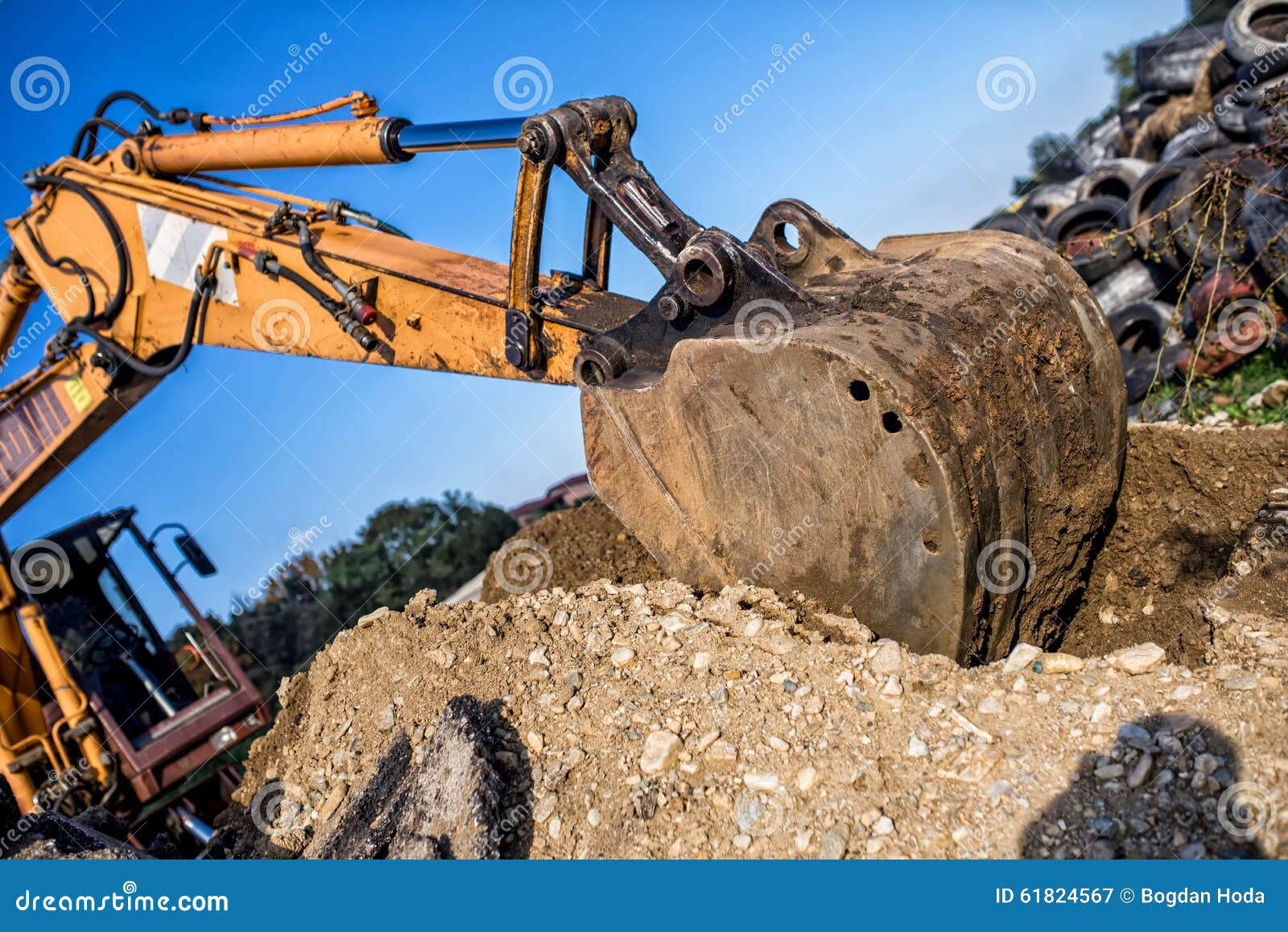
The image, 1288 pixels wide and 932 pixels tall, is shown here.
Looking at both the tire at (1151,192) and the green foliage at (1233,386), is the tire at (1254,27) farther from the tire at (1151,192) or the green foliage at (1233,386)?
the green foliage at (1233,386)

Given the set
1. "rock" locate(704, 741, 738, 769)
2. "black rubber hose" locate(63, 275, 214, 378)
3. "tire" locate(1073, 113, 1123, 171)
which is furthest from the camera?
"tire" locate(1073, 113, 1123, 171)

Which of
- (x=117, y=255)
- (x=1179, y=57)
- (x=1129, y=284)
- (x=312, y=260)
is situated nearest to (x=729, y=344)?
(x=312, y=260)

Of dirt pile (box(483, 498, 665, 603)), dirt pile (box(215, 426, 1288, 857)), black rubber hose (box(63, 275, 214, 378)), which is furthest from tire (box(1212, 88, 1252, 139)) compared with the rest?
black rubber hose (box(63, 275, 214, 378))

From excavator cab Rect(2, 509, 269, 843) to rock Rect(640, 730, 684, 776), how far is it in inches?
128

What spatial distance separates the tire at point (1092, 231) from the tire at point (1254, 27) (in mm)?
1404

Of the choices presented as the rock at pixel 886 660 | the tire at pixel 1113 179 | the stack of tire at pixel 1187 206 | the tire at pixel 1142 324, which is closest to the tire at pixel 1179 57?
the stack of tire at pixel 1187 206

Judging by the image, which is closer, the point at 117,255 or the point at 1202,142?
the point at 117,255

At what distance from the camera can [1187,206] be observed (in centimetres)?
654

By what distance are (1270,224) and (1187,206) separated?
946 millimetres

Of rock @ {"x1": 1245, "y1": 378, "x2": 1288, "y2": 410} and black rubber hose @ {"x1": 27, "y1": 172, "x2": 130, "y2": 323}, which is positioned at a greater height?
black rubber hose @ {"x1": 27, "y1": 172, "x2": 130, "y2": 323}

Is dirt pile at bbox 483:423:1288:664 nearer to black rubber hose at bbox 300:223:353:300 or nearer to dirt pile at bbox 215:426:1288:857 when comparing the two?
dirt pile at bbox 215:426:1288:857

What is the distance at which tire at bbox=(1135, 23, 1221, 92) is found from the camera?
9.23 m

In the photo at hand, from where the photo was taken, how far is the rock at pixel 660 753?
2.87 m

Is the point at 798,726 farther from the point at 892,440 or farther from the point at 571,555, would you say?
the point at 571,555
